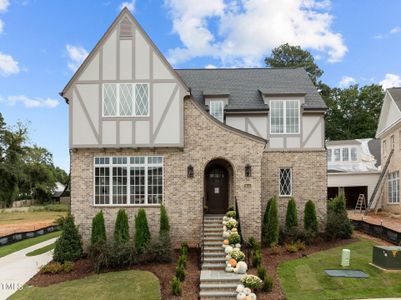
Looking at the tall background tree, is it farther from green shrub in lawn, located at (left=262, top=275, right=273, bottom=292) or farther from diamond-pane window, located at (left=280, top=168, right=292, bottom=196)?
green shrub in lawn, located at (left=262, top=275, right=273, bottom=292)

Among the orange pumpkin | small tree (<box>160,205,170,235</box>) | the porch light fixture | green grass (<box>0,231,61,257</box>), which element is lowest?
green grass (<box>0,231,61,257</box>)

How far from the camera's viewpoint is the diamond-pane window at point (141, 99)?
14.4 m

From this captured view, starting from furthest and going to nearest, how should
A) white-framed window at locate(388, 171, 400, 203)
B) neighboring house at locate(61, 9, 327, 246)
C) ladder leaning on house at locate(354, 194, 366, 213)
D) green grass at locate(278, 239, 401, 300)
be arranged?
ladder leaning on house at locate(354, 194, 366, 213), white-framed window at locate(388, 171, 400, 203), neighboring house at locate(61, 9, 327, 246), green grass at locate(278, 239, 401, 300)

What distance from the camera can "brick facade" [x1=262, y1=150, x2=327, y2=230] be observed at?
1728cm

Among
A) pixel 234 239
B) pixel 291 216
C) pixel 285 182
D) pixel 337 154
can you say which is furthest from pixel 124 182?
pixel 337 154

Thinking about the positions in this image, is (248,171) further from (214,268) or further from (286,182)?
(214,268)

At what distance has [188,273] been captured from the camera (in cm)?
1179

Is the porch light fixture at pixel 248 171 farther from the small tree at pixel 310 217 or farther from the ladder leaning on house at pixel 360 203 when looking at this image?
the ladder leaning on house at pixel 360 203

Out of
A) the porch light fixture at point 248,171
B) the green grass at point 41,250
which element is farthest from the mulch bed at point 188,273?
the green grass at point 41,250

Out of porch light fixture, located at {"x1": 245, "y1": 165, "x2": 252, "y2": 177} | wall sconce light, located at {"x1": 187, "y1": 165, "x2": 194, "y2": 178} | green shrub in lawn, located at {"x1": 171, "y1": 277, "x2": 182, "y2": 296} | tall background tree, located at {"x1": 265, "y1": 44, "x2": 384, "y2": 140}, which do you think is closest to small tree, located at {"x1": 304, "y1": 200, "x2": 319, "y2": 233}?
porch light fixture, located at {"x1": 245, "y1": 165, "x2": 252, "y2": 177}

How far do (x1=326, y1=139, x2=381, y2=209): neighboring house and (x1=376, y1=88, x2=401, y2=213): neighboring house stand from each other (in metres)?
1.66

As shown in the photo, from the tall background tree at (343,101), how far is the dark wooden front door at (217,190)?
31439 mm

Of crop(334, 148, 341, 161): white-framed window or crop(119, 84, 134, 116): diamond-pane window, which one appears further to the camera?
crop(334, 148, 341, 161): white-framed window

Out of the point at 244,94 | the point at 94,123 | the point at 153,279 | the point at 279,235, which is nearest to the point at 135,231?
the point at 153,279
